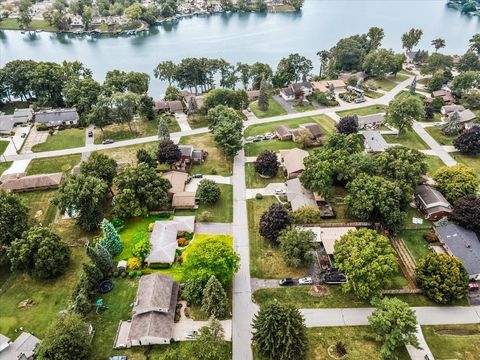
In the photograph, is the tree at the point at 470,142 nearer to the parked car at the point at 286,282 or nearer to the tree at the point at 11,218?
the parked car at the point at 286,282

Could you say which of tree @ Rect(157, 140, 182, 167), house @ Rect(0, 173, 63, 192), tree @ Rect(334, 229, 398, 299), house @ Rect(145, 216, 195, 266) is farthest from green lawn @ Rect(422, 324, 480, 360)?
house @ Rect(0, 173, 63, 192)

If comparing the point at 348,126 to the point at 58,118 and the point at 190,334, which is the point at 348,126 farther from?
the point at 58,118

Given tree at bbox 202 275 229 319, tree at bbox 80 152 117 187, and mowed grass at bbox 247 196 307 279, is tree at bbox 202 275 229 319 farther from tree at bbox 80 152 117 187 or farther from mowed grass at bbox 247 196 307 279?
tree at bbox 80 152 117 187

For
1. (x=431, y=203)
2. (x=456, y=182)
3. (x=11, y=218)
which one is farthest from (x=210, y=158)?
(x=456, y=182)

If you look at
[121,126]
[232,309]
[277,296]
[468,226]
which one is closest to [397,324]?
[277,296]

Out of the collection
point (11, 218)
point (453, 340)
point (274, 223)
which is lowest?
point (453, 340)

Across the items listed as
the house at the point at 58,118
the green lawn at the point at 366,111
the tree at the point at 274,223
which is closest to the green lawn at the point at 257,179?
the tree at the point at 274,223
